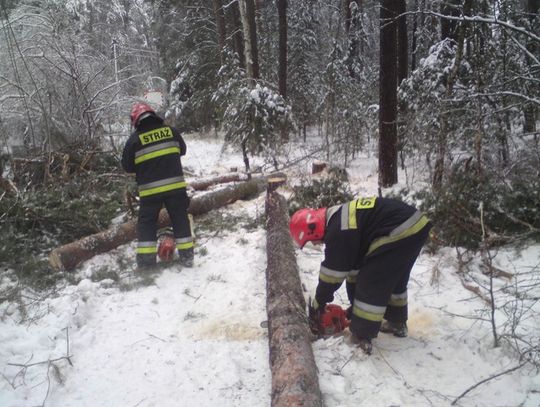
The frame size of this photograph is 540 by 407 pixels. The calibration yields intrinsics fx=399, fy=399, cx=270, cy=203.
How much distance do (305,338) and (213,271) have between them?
2.02 metres

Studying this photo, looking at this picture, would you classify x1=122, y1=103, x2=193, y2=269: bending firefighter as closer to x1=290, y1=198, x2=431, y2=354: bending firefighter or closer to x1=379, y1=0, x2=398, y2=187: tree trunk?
x1=290, y1=198, x2=431, y2=354: bending firefighter

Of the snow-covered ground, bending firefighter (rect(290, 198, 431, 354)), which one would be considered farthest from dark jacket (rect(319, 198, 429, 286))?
the snow-covered ground

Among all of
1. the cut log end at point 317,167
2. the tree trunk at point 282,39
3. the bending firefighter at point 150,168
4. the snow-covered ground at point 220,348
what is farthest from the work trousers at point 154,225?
the tree trunk at point 282,39

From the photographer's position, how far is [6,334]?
348cm

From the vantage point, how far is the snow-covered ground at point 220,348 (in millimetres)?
2965

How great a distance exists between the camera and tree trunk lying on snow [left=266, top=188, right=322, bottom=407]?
2.70 m

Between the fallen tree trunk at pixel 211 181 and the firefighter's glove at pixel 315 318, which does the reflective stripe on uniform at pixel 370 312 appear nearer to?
the firefighter's glove at pixel 315 318

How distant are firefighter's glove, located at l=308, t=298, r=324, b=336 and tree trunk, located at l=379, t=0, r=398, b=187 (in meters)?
4.47

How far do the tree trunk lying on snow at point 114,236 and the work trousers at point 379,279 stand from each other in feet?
12.0

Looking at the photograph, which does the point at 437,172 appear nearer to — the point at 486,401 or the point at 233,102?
the point at 486,401

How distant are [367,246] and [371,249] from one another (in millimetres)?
61

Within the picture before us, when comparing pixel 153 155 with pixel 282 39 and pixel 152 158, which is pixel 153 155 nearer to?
pixel 152 158

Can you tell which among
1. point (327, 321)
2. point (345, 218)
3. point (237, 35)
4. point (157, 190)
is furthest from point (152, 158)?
point (237, 35)

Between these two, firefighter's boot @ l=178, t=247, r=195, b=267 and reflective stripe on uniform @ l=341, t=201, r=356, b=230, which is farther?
firefighter's boot @ l=178, t=247, r=195, b=267
